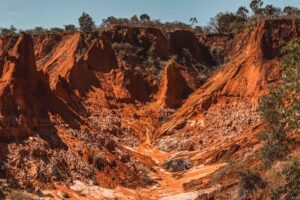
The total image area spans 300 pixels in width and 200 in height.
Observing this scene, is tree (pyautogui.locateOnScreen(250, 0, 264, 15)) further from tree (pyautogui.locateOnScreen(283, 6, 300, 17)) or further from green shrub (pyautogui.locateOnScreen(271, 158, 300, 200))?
green shrub (pyautogui.locateOnScreen(271, 158, 300, 200))

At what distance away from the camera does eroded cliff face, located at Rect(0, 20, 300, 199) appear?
33312 mm

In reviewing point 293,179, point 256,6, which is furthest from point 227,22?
point 293,179

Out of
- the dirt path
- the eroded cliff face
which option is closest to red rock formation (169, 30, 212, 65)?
the eroded cliff face

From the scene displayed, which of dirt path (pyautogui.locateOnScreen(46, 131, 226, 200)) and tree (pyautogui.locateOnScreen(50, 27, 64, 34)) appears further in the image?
tree (pyautogui.locateOnScreen(50, 27, 64, 34))

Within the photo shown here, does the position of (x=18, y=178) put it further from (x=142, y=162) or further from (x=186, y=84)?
(x=186, y=84)

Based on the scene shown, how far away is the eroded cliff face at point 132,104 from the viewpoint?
109 feet

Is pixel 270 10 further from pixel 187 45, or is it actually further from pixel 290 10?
pixel 187 45

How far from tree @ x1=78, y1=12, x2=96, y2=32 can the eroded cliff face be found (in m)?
4.69

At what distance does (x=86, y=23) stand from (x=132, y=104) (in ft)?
54.0

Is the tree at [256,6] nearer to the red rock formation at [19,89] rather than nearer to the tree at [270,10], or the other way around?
the tree at [270,10]

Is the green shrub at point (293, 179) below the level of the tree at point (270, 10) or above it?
below

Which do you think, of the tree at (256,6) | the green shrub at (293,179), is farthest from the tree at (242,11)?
the green shrub at (293,179)

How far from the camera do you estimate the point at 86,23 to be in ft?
207

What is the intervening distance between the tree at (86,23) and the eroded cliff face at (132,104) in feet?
15.4
